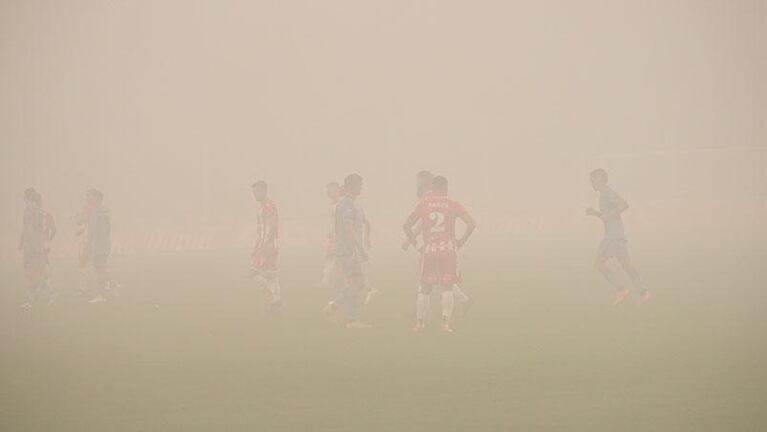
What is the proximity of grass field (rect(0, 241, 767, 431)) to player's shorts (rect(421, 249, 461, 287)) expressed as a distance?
0.68 meters

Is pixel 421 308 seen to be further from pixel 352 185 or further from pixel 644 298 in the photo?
pixel 644 298

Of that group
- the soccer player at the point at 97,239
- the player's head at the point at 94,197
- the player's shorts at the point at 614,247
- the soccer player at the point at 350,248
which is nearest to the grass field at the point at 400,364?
the soccer player at the point at 350,248

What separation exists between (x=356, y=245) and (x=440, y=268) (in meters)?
1.51

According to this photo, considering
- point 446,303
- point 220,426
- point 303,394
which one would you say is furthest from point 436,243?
point 220,426

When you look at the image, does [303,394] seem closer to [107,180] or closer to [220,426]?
[220,426]

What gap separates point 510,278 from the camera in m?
26.1

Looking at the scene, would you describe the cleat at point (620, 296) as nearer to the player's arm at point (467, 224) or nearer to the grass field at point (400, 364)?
the grass field at point (400, 364)

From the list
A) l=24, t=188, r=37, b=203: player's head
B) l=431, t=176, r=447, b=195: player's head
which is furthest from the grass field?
l=24, t=188, r=37, b=203: player's head

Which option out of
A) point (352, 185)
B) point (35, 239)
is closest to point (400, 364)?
point (352, 185)

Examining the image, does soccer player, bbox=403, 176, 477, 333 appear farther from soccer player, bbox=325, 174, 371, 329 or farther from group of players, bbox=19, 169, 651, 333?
soccer player, bbox=325, 174, 371, 329

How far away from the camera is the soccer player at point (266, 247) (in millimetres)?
19188

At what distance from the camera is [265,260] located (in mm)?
19438

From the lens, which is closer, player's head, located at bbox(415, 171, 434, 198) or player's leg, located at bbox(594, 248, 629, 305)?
player's head, located at bbox(415, 171, 434, 198)

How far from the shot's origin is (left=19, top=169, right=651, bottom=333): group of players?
1614cm
